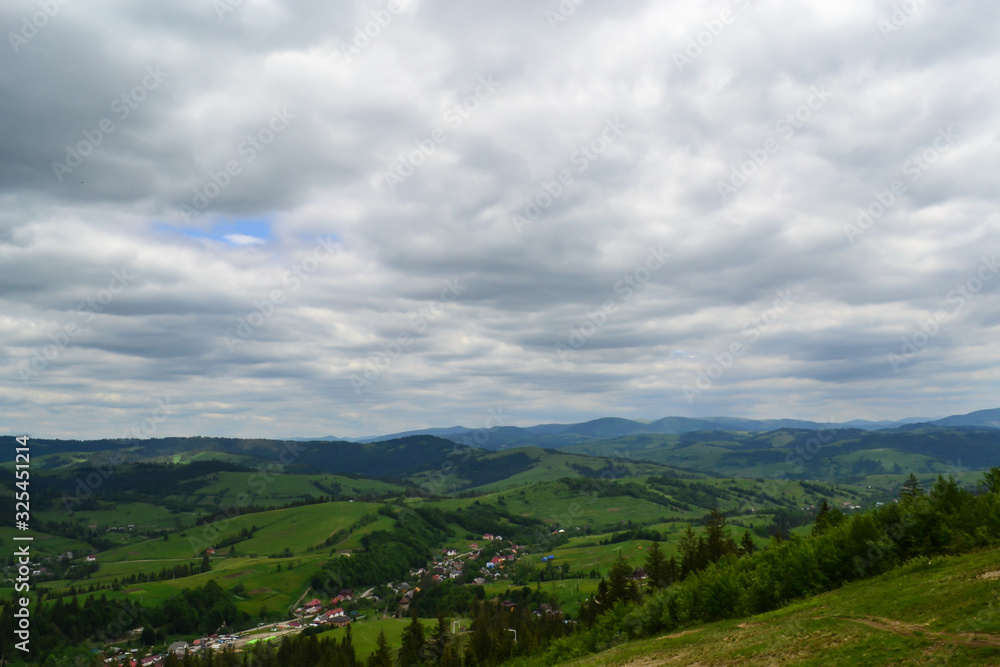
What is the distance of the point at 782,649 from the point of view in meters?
26.2

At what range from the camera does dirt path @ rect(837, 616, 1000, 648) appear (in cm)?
1930

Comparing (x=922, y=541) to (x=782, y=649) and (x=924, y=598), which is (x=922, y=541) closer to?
(x=924, y=598)

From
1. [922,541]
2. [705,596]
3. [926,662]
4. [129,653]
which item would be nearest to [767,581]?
[705,596]

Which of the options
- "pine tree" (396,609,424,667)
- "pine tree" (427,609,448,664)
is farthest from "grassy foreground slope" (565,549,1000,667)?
"pine tree" (396,609,424,667)

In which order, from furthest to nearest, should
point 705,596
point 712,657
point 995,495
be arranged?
1. point 705,596
2. point 995,495
3. point 712,657

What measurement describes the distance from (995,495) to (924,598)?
1673cm

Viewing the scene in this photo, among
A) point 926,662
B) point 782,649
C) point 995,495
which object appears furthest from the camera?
point 995,495

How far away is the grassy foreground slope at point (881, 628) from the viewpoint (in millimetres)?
20719

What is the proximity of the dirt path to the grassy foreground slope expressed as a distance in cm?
4

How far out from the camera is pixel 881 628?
24.9 m

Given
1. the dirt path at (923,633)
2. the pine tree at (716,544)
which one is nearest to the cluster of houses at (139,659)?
the pine tree at (716,544)

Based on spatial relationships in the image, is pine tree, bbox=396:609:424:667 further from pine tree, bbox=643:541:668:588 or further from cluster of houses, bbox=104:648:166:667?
cluster of houses, bbox=104:648:166:667

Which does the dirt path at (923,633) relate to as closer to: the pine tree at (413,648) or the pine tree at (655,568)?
the pine tree at (655,568)

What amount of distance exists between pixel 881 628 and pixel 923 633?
257cm
